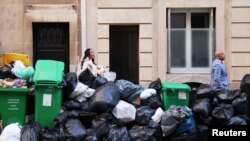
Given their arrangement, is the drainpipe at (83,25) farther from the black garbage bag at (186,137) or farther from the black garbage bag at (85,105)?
the black garbage bag at (186,137)

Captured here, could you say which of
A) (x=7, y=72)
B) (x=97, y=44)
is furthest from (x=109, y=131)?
(x=97, y=44)

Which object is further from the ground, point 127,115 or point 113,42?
point 113,42

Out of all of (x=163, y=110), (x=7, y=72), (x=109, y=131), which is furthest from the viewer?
(x=7, y=72)

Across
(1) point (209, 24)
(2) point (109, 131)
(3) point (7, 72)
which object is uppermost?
(1) point (209, 24)

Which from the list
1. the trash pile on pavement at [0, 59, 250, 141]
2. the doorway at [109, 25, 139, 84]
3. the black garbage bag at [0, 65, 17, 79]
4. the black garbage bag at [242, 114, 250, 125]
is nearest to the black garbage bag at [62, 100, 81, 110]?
the trash pile on pavement at [0, 59, 250, 141]

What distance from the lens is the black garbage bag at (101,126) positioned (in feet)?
22.9

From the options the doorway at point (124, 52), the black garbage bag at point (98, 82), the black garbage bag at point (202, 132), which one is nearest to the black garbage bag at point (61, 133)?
the black garbage bag at point (98, 82)

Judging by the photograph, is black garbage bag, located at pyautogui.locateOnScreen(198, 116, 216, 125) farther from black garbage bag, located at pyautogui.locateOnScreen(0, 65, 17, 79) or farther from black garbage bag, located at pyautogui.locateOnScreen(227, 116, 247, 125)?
black garbage bag, located at pyautogui.locateOnScreen(0, 65, 17, 79)

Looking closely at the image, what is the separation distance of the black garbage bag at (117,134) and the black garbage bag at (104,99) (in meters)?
0.28

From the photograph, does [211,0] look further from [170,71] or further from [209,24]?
[170,71]

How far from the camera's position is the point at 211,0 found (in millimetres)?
12367

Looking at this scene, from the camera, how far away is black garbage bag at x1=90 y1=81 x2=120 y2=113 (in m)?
7.11

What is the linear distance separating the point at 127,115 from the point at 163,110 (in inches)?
26.0

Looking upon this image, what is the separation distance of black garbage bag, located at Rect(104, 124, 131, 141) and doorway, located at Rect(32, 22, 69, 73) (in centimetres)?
573
